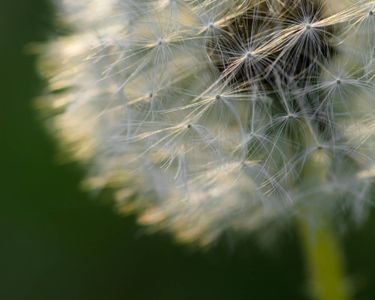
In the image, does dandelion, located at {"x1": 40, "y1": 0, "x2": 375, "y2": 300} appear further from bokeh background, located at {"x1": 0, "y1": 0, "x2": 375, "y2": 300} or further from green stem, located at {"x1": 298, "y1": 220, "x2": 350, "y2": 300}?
bokeh background, located at {"x1": 0, "y1": 0, "x2": 375, "y2": 300}

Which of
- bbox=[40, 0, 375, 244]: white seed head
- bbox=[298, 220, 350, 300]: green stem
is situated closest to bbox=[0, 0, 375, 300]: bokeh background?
bbox=[298, 220, 350, 300]: green stem

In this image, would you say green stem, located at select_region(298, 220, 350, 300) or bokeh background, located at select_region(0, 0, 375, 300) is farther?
bokeh background, located at select_region(0, 0, 375, 300)

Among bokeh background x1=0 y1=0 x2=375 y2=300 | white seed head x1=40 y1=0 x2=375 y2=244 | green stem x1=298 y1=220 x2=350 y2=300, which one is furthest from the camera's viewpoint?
bokeh background x1=0 y1=0 x2=375 y2=300

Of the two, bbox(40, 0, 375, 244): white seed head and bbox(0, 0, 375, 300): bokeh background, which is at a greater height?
bbox(0, 0, 375, 300): bokeh background

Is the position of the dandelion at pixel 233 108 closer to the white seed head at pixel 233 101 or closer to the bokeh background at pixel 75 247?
the white seed head at pixel 233 101

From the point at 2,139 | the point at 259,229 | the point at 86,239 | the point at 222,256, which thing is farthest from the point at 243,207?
the point at 2,139

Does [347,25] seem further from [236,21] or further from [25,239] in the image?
[25,239]

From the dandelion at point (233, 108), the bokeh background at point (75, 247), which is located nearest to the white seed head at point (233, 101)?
the dandelion at point (233, 108)

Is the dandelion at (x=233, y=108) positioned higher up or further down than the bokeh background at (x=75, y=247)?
further down
